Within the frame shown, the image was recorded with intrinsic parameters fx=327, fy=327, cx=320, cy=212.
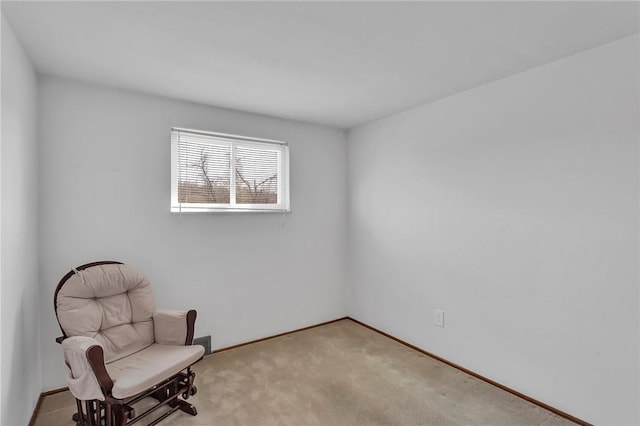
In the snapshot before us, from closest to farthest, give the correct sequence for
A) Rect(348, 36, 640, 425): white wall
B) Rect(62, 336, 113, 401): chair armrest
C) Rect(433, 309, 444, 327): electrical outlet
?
1. Rect(62, 336, 113, 401): chair armrest
2. Rect(348, 36, 640, 425): white wall
3. Rect(433, 309, 444, 327): electrical outlet

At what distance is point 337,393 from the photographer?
2.42 meters

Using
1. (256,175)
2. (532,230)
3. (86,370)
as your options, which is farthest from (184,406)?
(532,230)

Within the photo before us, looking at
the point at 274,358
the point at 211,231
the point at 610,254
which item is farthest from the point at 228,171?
the point at 610,254

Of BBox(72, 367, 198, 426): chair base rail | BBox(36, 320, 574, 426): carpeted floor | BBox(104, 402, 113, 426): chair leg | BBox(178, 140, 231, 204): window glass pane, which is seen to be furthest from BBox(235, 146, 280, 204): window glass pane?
BBox(104, 402, 113, 426): chair leg

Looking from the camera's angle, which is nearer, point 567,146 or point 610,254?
point 610,254

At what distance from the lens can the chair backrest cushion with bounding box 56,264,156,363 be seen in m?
2.08

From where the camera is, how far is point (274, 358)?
2992 millimetres

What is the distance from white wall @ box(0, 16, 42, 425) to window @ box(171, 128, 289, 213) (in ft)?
3.22

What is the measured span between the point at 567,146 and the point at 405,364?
6.88ft

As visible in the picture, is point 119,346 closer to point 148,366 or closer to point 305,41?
point 148,366

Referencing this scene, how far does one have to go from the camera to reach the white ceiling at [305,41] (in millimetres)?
1642

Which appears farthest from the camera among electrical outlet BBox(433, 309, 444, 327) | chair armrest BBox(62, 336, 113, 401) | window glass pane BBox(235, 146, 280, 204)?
window glass pane BBox(235, 146, 280, 204)

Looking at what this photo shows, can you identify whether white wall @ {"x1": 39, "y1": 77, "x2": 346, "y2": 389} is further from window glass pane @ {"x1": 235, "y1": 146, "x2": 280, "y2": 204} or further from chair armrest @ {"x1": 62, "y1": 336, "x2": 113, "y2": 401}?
chair armrest @ {"x1": 62, "y1": 336, "x2": 113, "y2": 401}

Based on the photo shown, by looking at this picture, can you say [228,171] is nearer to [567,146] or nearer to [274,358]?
[274,358]
